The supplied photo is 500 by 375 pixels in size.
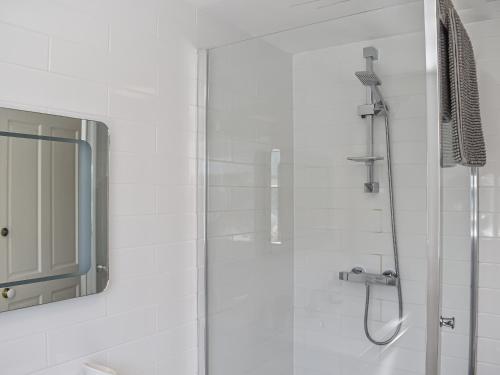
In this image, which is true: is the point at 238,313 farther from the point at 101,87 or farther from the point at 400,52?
the point at 400,52

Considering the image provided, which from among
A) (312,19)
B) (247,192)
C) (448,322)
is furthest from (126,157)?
(448,322)

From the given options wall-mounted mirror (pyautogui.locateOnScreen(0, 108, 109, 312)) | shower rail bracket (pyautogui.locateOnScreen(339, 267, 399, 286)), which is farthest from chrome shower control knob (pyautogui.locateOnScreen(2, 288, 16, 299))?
shower rail bracket (pyautogui.locateOnScreen(339, 267, 399, 286))

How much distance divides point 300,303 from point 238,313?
0.30m

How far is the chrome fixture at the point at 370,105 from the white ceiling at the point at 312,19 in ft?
0.29

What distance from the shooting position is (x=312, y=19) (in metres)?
2.00

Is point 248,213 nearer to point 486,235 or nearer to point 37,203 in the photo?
point 37,203

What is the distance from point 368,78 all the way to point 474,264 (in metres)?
0.95

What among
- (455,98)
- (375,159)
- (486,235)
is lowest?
(486,235)

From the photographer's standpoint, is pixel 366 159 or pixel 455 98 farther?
pixel 366 159

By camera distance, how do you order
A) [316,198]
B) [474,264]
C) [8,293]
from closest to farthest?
[8,293] → [316,198] → [474,264]

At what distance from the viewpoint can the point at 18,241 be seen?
1.24 m

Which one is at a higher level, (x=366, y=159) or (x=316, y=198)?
(x=366, y=159)

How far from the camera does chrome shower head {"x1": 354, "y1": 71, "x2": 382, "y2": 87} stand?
1539 mm

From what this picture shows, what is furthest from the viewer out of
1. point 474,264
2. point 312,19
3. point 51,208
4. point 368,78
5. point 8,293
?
point 312,19
